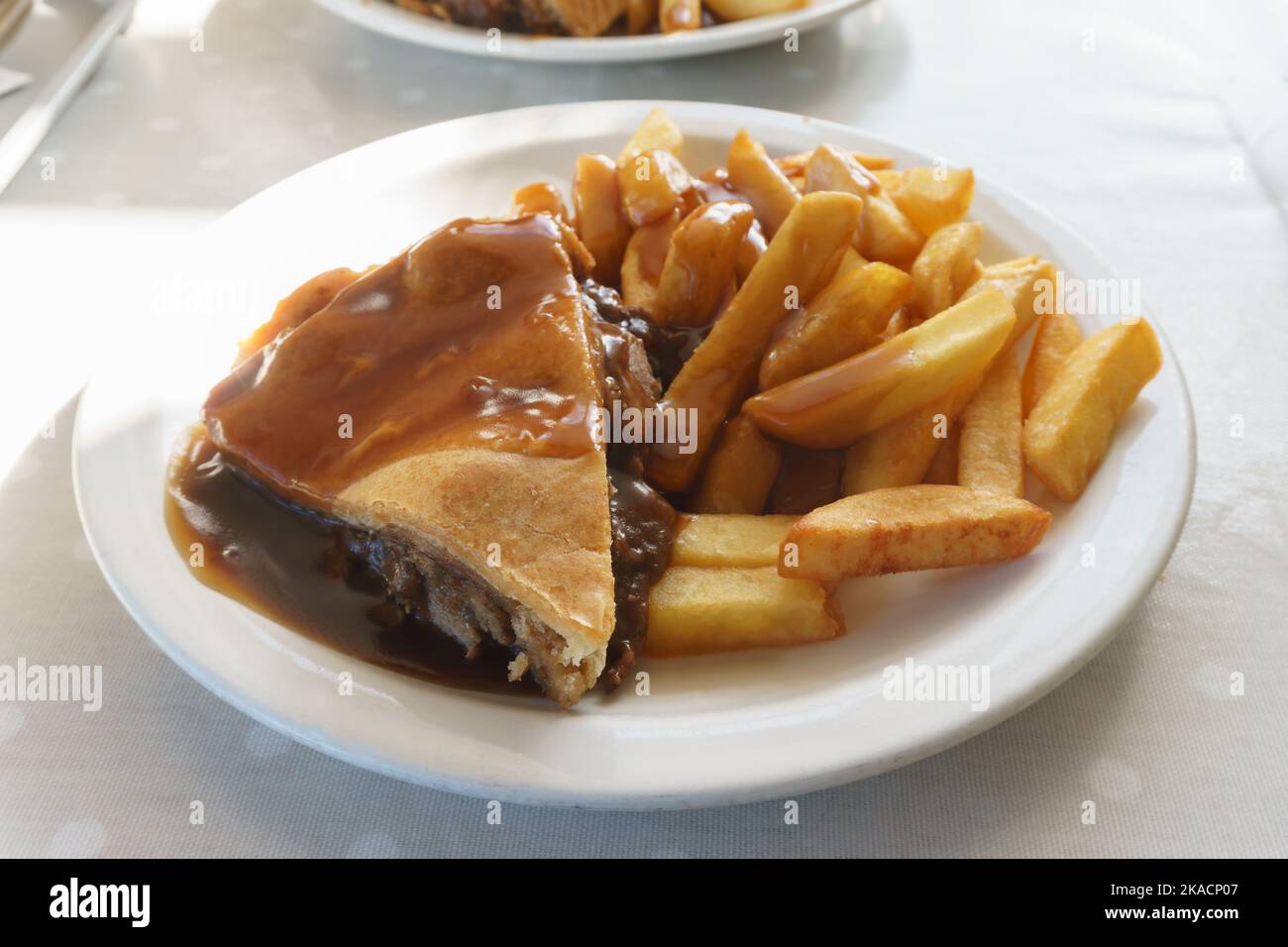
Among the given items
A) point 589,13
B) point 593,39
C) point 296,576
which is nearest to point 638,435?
point 296,576

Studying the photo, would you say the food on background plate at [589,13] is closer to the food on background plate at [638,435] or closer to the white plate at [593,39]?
the white plate at [593,39]

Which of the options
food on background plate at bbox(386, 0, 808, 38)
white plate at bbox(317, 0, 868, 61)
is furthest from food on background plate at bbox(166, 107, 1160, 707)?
food on background plate at bbox(386, 0, 808, 38)

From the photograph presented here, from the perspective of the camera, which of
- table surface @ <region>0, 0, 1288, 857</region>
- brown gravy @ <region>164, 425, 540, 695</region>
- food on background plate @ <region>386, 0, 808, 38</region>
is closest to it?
table surface @ <region>0, 0, 1288, 857</region>

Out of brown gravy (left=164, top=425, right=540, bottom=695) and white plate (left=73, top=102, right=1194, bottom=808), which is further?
brown gravy (left=164, top=425, right=540, bottom=695)

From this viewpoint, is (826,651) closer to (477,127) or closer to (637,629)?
(637,629)

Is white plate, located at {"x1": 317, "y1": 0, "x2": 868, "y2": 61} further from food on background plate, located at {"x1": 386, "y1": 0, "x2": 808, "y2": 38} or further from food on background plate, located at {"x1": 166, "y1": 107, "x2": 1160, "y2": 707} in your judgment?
food on background plate, located at {"x1": 166, "y1": 107, "x2": 1160, "y2": 707}

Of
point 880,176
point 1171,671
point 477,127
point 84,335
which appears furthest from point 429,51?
point 1171,671

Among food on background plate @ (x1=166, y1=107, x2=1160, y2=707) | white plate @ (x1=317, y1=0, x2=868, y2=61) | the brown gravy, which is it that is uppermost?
white plate @ (x1=317, y1=0, x2=868, y2=61)

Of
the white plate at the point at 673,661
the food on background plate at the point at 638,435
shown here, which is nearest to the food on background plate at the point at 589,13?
the food on background plate at the point at 638,435
